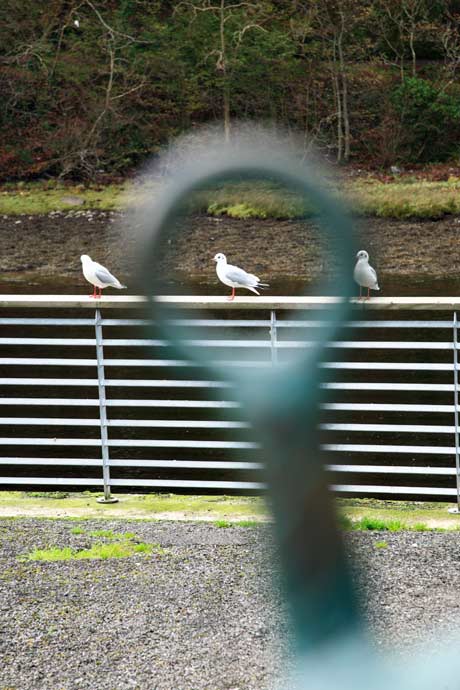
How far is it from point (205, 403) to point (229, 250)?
1673 centimetres

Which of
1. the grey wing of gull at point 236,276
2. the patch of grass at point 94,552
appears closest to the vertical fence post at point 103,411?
the patch of grass at point 94,552

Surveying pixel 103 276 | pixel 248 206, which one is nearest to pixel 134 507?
pixel 103 276

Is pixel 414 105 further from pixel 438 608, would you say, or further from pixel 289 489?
pixel 289 489

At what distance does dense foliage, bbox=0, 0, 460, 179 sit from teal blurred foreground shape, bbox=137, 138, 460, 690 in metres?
25.8

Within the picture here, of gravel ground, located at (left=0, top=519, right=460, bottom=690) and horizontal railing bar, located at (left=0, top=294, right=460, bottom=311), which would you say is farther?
horizontal railing bar, located at (left=0, top=294, right=460, bottom=311)

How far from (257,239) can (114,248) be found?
3.22 meters

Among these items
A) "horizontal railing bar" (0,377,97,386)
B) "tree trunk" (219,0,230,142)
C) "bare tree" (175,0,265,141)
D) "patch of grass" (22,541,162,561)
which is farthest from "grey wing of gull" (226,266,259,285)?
"tree trunk" (219,0,230,142)

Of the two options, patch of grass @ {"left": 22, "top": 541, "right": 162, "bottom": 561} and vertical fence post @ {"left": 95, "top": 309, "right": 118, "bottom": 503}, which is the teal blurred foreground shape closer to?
patch of grass @ {"left": 22, "top": 541, "right": 162, "bottom": 561}

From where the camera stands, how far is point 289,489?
2.08 meters

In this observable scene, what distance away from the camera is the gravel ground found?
15.1 ft

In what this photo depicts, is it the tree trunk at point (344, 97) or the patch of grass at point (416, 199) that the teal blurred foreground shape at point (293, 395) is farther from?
the tree trunk at point (344, 97)

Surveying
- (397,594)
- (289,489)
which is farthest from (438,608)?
(289,489)

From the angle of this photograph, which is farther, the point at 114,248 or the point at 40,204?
the point at 40,204

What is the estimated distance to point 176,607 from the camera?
5.32 metres
